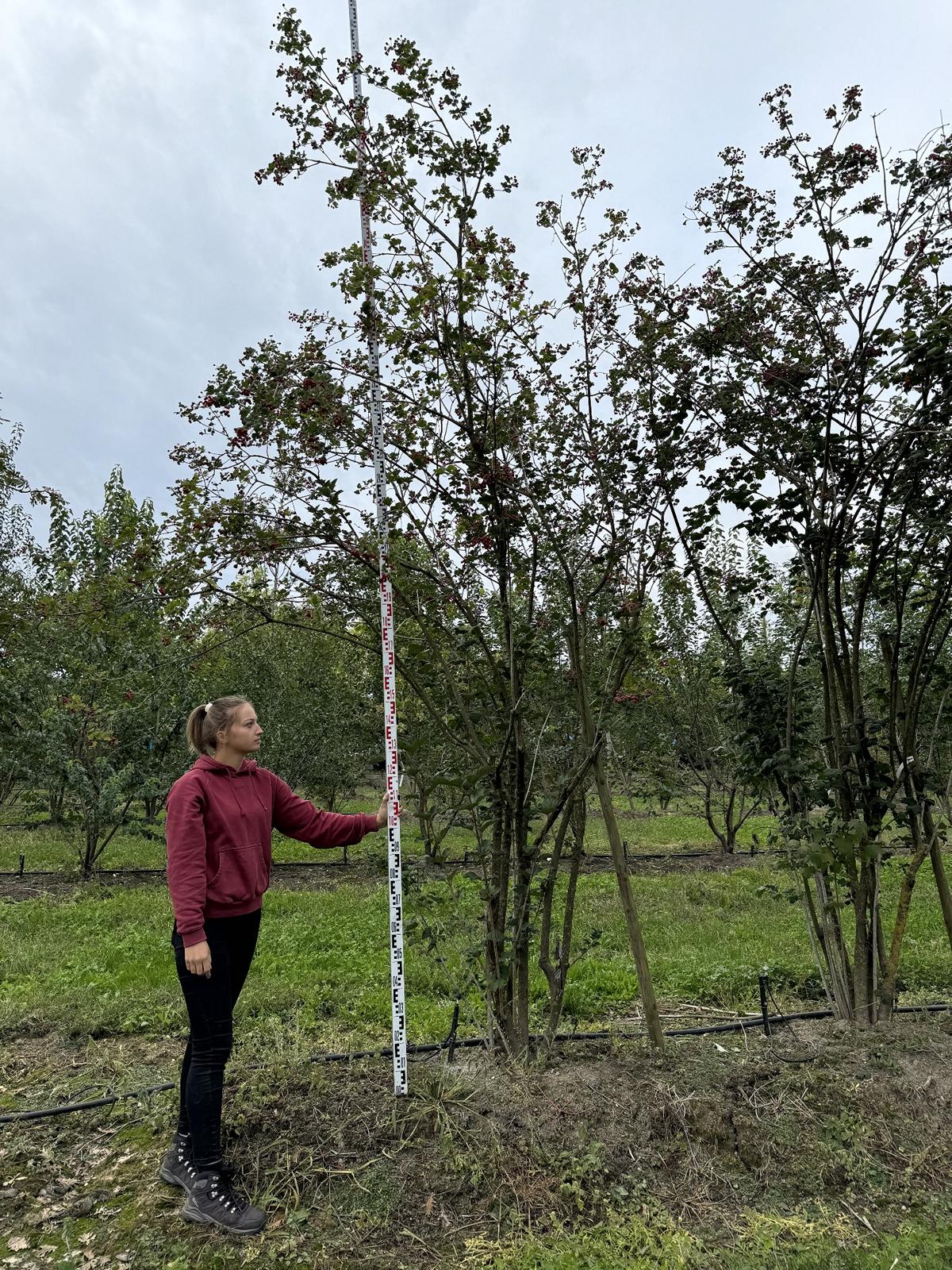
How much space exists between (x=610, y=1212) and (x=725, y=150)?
4238 millimetres

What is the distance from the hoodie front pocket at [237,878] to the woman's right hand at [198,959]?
0.56 feet

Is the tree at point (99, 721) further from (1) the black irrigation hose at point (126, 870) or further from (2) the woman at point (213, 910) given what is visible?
(2) the woman at point (213, 910)

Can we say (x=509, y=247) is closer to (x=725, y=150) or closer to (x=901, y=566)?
(x=725, y=150)

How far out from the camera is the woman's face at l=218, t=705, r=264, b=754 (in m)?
2.84

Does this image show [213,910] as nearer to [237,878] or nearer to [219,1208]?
[237,878]

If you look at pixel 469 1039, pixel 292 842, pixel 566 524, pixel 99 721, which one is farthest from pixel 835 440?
pixel 292 842

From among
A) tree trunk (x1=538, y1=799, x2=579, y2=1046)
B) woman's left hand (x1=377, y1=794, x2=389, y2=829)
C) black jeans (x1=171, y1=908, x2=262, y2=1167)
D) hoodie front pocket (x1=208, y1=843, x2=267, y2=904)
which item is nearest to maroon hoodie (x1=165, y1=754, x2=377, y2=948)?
hoodie front pocket (x1=208, y1=843, x2=267, y2=904)

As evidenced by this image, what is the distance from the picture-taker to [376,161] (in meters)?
3.10

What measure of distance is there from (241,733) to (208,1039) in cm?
102

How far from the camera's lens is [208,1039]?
2.69 m

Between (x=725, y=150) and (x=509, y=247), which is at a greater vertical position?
(x=725, y=150)

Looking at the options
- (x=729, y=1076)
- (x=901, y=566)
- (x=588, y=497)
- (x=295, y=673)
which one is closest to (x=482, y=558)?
(x=588, y=497)

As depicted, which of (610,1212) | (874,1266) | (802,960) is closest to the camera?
(874,1266)

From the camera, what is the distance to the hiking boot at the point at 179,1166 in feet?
8.91
